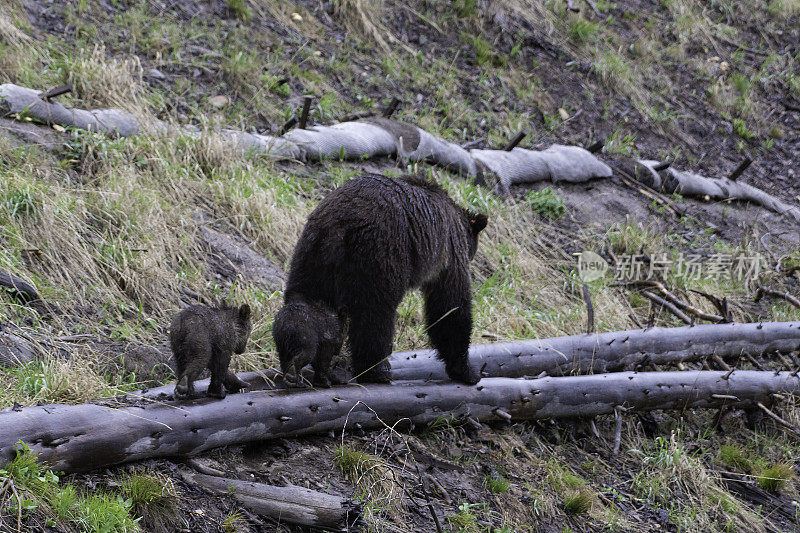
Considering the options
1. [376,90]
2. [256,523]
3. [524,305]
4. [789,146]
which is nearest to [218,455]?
[256,523]

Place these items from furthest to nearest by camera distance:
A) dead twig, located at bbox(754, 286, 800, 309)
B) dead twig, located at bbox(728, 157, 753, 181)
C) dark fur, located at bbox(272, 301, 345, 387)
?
dead twig, located at bbox(728, 157, 753, 181), dead twig, located at bbox(754, 286, 800, 309), dark fur, located at bbox(272, 301, 345, 387)

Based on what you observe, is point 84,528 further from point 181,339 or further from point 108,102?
point 108,102

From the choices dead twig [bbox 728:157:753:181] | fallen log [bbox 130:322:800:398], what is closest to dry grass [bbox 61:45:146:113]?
fallen log [bbox 130:322:800:398]

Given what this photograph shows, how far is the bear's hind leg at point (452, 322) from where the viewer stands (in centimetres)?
502

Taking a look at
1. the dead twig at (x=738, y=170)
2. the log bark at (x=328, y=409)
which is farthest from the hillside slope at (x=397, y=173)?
the dead twig at (x=738, y=170)

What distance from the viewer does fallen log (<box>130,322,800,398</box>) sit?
524cm

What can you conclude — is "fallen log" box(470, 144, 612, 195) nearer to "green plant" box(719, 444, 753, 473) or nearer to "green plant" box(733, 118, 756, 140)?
"green plant" box(733, 118, 756, 140)

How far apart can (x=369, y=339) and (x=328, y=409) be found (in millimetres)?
498

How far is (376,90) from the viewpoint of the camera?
10.3 meters

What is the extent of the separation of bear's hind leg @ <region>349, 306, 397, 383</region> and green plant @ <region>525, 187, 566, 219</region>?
502cm

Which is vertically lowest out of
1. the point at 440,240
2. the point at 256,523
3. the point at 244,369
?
the point at 256,523

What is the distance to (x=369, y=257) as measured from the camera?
14.4ft

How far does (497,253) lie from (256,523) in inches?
192

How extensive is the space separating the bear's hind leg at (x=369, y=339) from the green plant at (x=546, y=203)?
16.5ft
